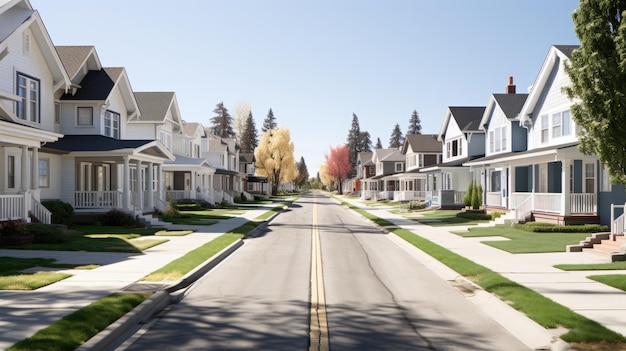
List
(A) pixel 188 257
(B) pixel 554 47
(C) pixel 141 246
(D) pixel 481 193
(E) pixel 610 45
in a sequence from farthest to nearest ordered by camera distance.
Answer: (D) pixel 481 193 → (B) pixel 554 47 → (C) pixel 141 246 → (A) pixel 188 257 → (E) pixel 610 45

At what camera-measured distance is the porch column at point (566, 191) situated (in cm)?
2489

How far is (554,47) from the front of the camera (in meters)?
29.0

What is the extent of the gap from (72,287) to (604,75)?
456 inches

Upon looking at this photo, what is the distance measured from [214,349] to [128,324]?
198 cm

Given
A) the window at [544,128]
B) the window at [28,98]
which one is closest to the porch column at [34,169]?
the window at [28,98]

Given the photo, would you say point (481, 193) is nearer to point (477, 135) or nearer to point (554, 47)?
point (477, 135)

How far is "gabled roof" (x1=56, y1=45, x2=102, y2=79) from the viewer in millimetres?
31266

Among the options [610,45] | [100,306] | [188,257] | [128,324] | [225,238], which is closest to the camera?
[128,324]

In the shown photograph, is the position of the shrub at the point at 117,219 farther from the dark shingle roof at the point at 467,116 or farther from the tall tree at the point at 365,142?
the tall tree at the point at 365,142

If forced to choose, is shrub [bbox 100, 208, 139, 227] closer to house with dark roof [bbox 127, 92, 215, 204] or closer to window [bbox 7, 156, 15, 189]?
window [bbox 7, 156, 15, 189]

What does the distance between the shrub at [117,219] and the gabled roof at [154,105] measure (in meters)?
15.0

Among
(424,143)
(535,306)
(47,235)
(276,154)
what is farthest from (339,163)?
(535,306)

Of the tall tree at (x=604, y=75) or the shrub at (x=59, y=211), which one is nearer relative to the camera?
the tall tree at (x=604, y=75)

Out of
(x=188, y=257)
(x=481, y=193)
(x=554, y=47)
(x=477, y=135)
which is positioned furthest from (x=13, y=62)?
(x=477, y=135)
